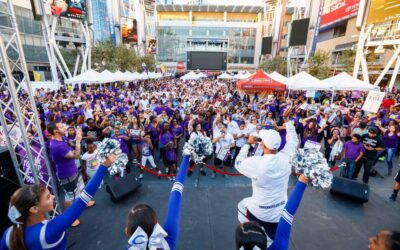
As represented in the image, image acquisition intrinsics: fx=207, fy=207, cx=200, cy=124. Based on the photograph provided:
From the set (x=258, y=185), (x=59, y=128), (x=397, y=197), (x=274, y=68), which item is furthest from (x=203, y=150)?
(x=274, y=68)

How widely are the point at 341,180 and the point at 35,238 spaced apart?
21.7ft

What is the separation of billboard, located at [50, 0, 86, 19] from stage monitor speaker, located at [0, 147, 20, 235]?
1022 inches

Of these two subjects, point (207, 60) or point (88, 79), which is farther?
point (207, 60)

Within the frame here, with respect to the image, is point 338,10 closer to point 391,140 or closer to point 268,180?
point 391,140

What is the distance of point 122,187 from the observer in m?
5.55

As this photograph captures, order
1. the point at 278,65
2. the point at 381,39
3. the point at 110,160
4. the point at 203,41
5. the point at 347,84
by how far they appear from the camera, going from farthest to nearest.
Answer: the point at 203,41, the point at 278,65, the point at 381,39, the point at 347,84, the point at 110,160

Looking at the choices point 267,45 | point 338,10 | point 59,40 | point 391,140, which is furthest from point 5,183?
point 338,10

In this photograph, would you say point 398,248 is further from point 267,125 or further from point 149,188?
point 267,125

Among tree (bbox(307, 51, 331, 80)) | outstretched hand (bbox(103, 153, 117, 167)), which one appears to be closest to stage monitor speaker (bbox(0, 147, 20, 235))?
outstretched hand (bbox(103, 153, 117, 167))

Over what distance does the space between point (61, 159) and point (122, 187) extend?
1937 mm

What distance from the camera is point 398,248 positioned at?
4.65ft

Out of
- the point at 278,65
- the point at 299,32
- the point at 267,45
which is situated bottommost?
the point at 278,65

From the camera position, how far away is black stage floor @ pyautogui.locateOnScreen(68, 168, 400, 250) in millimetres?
4184

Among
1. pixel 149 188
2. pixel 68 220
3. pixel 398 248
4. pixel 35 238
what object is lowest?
pixel 149 188
